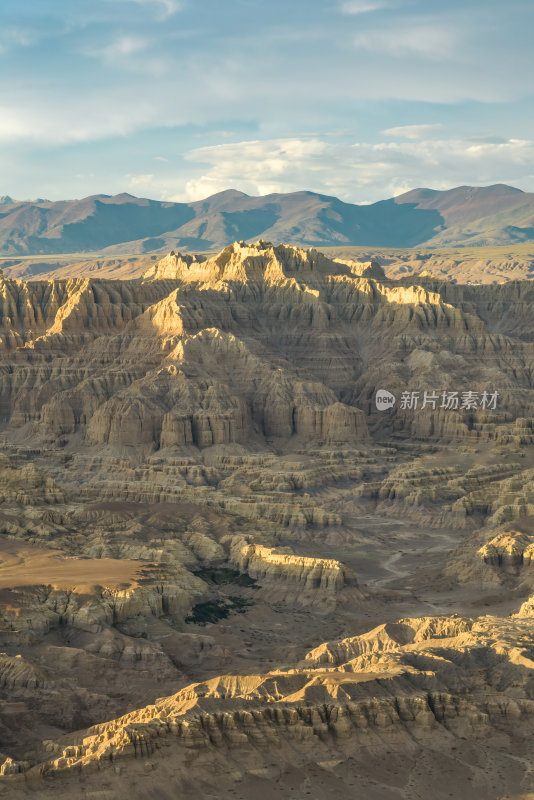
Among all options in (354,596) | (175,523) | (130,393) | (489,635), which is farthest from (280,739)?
(130,393)

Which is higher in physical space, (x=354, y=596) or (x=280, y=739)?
(x=280, y=739)

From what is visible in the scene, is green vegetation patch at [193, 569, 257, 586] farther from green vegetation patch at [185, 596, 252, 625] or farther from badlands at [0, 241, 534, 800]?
green vegetation patch at [185, 596, 252, 625]

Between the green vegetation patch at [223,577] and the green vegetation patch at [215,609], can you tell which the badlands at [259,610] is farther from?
the green vegetation patch at [223,577]

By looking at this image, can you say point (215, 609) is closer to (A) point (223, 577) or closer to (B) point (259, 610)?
(B) point (259, 610)

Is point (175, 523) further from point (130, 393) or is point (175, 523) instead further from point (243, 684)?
point (243, 684)

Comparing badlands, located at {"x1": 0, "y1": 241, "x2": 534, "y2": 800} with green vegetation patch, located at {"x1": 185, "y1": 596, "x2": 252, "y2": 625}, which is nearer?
badlands, located at {"x1": 0, "y1": 241, "x2": 534, "y2": 800}

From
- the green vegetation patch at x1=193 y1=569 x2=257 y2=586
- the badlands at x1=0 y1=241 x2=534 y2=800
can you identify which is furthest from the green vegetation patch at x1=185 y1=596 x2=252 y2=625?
the green vegetation patch at x1=193 y1=569 x2=257 y2=586

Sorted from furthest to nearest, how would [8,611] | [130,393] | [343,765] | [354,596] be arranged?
[130,393] → [354,596] → [8,611] → [343,765]

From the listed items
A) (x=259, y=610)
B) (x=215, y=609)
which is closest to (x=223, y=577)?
(x=259, y=610)
